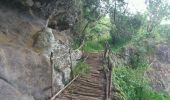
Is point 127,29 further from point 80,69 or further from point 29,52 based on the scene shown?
point 29,52

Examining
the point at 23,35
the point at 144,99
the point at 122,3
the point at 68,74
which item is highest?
the point at 122,3

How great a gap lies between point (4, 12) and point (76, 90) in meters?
3.54

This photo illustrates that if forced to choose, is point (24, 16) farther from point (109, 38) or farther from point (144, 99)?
point (109, 38)

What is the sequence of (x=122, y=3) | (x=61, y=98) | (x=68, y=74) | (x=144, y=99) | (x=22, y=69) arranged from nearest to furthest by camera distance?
(x=22, y=69) → (x=61, y=98) → (x=68, y=74) → (x=144, y=99) → (x=122, y=3)

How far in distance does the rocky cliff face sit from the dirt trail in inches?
14.7

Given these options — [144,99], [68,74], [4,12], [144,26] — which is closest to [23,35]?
[4,12]

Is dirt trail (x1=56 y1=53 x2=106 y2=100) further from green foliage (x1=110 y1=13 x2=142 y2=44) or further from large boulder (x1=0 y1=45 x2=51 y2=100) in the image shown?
green foliage (x1=110 y1=13 x2=142 y2=44)

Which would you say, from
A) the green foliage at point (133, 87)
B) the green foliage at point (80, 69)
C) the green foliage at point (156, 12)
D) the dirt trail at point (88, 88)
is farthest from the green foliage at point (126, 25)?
the green foliage at point (80, 69)

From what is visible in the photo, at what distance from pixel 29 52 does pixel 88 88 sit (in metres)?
2.72

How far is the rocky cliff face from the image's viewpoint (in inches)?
331

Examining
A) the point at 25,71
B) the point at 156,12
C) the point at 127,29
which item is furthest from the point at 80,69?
the point at 156,12

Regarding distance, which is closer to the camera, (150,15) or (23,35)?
(23,35)

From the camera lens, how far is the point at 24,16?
12.2 metres

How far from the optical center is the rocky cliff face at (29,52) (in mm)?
8398
